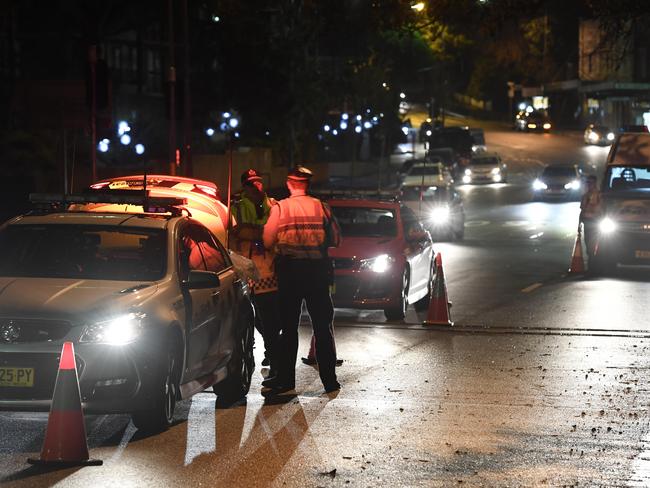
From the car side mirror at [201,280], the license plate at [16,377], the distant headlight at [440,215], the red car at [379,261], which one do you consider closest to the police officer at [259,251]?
the car side mirror at [201,280]

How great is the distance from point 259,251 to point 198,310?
2.97 meters

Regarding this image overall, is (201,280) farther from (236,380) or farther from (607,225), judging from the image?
(607,225)

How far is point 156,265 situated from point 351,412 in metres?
1.78

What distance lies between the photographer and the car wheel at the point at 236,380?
11297mm

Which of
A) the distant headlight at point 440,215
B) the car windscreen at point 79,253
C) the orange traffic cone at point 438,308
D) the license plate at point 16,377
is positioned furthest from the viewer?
the distant headlight at point 440,215

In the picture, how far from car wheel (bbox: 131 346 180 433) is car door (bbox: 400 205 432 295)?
27.6 feet

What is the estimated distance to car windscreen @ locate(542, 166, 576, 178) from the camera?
177ft

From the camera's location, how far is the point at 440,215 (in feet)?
117

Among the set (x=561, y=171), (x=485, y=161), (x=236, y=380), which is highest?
(x=236, y=380)

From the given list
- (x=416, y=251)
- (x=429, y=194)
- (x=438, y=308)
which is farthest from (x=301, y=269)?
(x=429, y=194)

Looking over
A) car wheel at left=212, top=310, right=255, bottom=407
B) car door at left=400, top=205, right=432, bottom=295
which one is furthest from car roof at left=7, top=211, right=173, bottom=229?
car door at left=400, top=205, right=432, bottom=295

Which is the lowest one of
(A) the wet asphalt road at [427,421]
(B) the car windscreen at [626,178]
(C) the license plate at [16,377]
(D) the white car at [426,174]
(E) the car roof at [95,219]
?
(D) the white car at [426,174]

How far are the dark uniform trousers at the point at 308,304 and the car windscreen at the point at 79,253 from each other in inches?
52.6

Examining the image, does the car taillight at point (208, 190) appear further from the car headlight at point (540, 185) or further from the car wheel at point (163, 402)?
the car headlight at point (540, 185)
